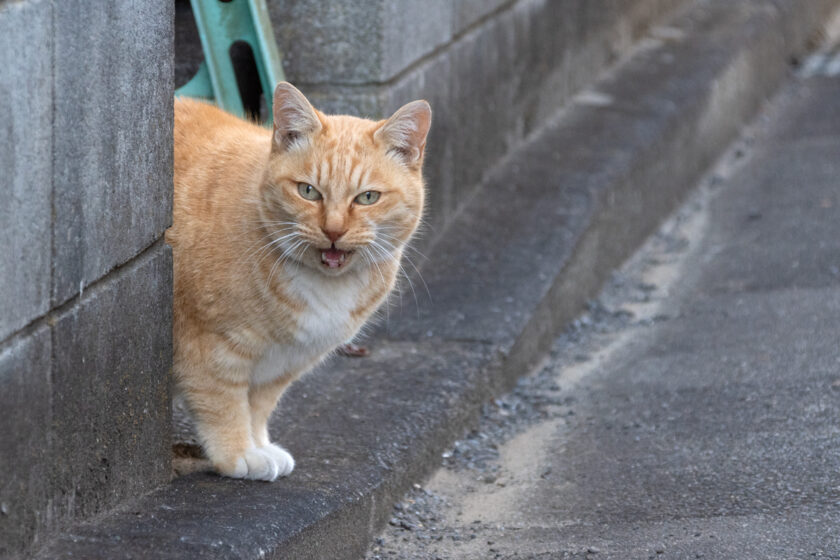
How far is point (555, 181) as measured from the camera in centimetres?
509

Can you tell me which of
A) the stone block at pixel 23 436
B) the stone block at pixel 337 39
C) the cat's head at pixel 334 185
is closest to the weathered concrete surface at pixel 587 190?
the stone block at pixel 337 39

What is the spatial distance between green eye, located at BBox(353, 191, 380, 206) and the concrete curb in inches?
27.4

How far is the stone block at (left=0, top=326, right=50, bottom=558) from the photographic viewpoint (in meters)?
1.99

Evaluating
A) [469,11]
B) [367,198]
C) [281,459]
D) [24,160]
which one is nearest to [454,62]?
[469,11]

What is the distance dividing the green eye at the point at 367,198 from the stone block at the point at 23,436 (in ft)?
2.85

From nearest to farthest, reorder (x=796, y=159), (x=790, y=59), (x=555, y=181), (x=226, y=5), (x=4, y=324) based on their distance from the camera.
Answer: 1. (x=4, y=324)
2. (x=226, y=5)
3. (x=555, y=181)
4. (x=796, y=159)
5. (x=790, y=59)

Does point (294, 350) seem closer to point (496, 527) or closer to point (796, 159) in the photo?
point (496, 527)

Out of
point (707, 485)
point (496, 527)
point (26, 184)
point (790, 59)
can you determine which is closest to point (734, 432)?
point (707, 485)

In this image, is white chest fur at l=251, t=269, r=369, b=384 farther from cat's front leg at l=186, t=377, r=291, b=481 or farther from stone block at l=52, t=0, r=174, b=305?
stone block at l=52, t=0, r=174, b=305

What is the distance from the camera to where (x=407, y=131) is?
2.79 m

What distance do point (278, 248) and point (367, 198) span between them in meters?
0.24

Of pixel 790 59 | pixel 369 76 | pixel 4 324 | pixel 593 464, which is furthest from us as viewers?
pixel 790 59

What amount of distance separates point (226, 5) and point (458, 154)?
4.36 feet

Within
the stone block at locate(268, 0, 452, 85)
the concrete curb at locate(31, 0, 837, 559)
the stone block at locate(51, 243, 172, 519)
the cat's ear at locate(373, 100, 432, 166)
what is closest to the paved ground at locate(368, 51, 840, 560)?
the concrete curb at locate(31, 0, 837, 559)
